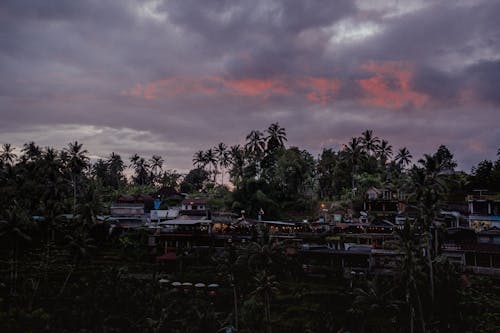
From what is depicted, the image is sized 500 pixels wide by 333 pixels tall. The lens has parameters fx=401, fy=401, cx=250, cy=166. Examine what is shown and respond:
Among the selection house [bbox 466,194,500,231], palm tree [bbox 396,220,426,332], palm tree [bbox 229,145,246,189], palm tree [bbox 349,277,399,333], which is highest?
palm tree [bbox 229,145,246,189]

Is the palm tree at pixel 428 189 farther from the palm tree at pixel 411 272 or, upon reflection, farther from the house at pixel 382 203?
the house at pixel 382 203

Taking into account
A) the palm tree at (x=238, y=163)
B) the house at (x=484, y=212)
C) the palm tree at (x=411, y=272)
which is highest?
the palm tree at (x=238, y=163)

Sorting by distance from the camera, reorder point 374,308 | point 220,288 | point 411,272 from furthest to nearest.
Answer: point 220,288 < point 374,308 < point 411,272

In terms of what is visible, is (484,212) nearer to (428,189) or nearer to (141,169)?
(428,189)

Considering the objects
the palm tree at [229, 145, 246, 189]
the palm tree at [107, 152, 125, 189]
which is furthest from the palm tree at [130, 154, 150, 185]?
Answer: the palm tree at [229, 145, 246, 189]

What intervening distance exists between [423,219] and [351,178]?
68593 millimetres

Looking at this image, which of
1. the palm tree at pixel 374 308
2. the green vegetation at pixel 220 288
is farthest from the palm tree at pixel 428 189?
the palm tree at pixel 374 308

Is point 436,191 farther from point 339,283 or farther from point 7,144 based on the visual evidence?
point 7,144

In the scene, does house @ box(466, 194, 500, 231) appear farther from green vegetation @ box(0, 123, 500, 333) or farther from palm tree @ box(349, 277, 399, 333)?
palm tree @ box(349, 277, 399, 333)

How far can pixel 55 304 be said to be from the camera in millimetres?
50281

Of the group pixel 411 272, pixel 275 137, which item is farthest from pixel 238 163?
pixel 411 272

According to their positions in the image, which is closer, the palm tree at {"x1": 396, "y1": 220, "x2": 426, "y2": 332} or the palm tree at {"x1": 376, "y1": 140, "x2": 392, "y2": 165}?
the palm tree at {"x1": 396, "y1": 220, "x2": 426, "y2": 332}

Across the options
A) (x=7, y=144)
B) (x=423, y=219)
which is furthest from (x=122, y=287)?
(x=7, y=144)

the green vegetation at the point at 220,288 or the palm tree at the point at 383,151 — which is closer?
the green vegetation at the point at 220,288
